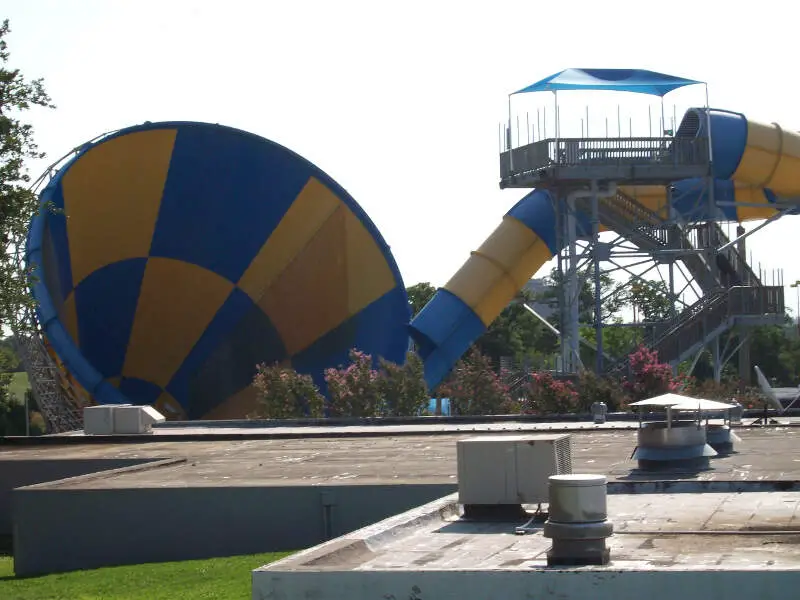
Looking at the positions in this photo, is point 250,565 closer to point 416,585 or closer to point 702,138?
point 416,585

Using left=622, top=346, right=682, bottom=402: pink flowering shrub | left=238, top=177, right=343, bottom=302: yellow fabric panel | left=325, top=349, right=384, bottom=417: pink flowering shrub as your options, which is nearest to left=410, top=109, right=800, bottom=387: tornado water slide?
left=238, top=177, right=343, bottom=302: yellow fabric panel

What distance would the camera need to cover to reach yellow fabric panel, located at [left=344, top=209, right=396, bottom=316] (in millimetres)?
45000

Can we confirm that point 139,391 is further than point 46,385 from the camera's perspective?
Yes

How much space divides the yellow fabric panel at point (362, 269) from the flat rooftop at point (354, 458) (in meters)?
11.6

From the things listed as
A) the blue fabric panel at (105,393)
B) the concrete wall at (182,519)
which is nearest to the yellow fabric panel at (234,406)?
the blue fabric panel at (105,393)

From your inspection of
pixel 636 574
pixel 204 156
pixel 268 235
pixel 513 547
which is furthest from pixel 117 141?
pixel 636 574

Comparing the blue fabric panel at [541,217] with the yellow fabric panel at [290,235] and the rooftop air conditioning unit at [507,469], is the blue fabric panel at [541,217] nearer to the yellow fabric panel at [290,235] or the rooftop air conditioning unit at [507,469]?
the yellow fabric panel at [290,235]

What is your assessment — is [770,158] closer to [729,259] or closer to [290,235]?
[729,259]

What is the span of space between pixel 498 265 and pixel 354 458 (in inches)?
788

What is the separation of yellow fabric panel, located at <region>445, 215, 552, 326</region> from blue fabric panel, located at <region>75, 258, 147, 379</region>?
1035 centimetres

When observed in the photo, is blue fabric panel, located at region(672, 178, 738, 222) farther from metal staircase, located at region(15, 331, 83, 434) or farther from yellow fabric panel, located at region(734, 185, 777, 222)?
metal staircase, located at region(15, 331, 83, 434)

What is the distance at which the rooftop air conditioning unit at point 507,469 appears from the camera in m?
14.0

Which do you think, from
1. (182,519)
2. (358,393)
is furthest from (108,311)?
(182,519)

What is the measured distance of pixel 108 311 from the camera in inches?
1742
